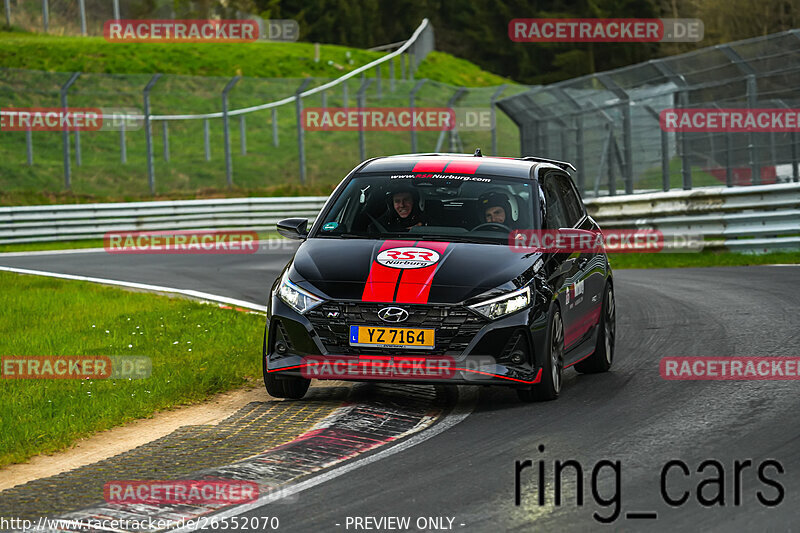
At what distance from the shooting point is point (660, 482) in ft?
20.5

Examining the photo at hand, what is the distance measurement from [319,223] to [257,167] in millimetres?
26798

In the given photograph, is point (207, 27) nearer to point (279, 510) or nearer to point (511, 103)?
point (511, 103)

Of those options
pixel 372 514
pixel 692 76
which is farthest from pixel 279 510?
pixel 692 76

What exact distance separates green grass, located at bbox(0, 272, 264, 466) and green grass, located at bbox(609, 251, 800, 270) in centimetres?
845

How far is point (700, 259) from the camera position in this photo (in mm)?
20453

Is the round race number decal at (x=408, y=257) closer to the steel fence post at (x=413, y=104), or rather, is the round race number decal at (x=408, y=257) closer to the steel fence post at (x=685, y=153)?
the steel fence post at (x=685, y=153)

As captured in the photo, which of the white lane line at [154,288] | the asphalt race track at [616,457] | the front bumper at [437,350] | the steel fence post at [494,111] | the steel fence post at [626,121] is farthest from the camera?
the steel fence post at [494,111]

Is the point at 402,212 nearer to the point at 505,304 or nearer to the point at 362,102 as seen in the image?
the point at 505,304

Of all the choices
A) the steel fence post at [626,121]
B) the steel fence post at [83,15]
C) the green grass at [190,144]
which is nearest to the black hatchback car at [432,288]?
the steel fence post at [626,121]

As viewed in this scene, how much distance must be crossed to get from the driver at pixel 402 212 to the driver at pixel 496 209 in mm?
425

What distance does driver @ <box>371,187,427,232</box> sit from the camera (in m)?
9.26

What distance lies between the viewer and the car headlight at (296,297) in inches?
328

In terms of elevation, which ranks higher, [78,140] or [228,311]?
[78,140]

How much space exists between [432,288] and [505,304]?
0.46 m
